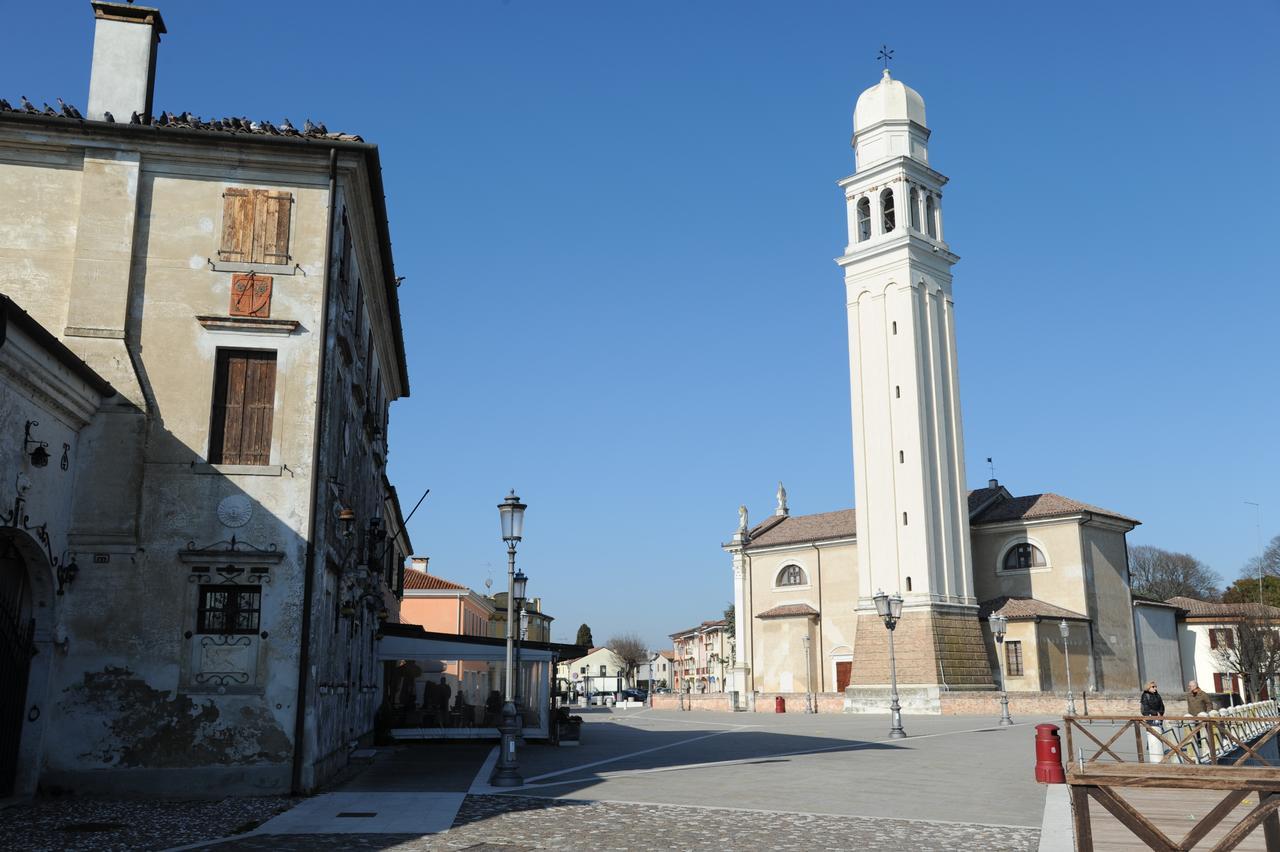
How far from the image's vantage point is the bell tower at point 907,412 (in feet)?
163

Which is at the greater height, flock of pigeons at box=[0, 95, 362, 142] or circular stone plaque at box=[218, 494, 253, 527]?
flock of pigeons at box=[0, 95, 362, 142]

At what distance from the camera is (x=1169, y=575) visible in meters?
99.2

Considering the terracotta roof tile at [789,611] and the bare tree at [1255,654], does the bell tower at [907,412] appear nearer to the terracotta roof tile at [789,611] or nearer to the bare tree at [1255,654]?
the terracotta roof tile at [789,611]

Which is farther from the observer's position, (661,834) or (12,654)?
(12,654)

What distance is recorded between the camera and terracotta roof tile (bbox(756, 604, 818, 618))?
58.8 m

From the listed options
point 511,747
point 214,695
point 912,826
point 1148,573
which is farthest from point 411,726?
point 1148,573

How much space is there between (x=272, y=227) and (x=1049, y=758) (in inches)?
607

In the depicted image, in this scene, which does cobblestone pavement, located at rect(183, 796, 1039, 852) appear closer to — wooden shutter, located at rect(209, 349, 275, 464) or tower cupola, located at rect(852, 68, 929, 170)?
wooden shutter, located at rect(209, 349, 275, 464)

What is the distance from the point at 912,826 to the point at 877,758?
34.8ft

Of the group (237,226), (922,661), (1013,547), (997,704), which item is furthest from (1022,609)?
(237,226)

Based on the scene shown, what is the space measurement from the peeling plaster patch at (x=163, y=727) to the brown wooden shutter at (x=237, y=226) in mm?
6594

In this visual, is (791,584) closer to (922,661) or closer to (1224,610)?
(922,661)

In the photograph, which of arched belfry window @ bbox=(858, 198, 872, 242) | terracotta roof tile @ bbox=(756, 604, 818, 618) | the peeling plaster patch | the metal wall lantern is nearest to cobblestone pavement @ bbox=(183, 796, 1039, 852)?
the peeling plaster patch

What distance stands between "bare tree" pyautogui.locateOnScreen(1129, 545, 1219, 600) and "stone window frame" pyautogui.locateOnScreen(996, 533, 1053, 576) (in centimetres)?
5070
